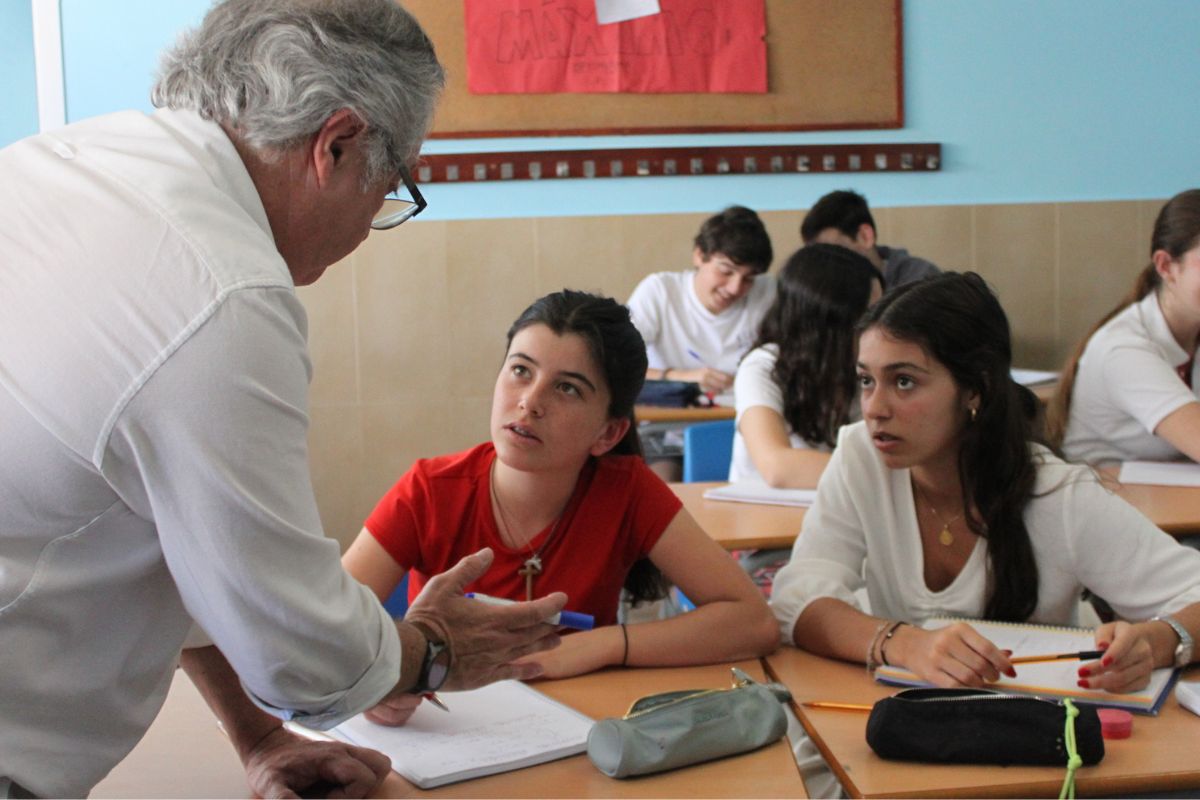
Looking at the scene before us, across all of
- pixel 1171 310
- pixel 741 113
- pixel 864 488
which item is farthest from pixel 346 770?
pixel 741 113

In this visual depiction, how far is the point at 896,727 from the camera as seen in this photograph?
136 centimetres

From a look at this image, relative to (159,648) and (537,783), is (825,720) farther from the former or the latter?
(159,648)

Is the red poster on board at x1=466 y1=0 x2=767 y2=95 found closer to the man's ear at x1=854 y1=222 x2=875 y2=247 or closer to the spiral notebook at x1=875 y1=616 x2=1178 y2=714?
the man's ear at x1=854 y1=222 x2=875 y2=247

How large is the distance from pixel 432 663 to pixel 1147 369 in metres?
2.39

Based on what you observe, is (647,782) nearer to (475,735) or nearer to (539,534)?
(475,735)

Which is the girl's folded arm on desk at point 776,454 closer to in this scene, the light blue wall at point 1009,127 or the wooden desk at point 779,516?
the wooden desk at point 779,516

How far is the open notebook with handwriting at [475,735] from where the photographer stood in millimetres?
1319

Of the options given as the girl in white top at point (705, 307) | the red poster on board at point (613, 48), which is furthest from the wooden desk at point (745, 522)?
the red poster on board at point (613, 48)

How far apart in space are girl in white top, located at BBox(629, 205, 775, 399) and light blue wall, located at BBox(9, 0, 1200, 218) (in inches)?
15.8

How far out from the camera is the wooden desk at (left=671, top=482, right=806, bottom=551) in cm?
249

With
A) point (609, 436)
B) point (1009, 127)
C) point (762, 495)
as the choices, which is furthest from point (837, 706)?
point (1009, 127)

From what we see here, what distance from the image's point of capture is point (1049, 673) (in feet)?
5.29

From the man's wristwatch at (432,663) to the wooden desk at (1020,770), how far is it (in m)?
0.46

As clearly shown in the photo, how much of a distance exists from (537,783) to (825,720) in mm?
409
